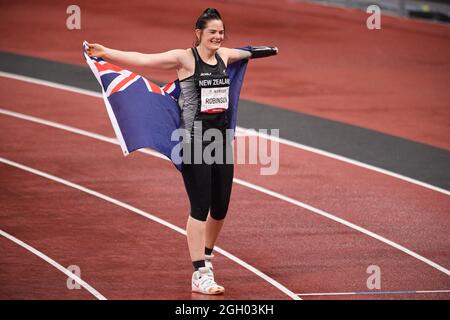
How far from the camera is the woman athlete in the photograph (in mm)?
8688

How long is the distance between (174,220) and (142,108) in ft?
7.36

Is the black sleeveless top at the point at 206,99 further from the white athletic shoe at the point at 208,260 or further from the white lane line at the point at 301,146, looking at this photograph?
the white lane line at the point at 301,146

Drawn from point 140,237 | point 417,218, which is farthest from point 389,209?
point 140,237

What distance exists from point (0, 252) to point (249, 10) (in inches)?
598

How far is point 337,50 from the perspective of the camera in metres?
20.5

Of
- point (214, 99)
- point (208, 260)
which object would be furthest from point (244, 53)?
point (208, 260)

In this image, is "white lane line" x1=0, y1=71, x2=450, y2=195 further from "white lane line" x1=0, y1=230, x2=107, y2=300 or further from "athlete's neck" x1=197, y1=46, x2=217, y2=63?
"white lane line" x1=0, y1=230, x2=107, y2=300

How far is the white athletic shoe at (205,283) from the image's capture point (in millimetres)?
8914

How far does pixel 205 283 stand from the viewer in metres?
8.94

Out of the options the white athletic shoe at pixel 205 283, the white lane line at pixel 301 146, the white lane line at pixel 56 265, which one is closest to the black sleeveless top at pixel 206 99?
the white athletic shoe at pixel 205 283

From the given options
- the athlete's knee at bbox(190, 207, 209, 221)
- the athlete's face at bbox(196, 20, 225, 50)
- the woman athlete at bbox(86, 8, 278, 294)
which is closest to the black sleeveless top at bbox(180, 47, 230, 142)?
the woman athlete at bbox(86, 8, 278, 294)

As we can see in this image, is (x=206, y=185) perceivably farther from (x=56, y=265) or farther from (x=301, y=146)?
(x=301, y=146)

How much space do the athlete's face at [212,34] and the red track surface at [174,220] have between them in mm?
2182
